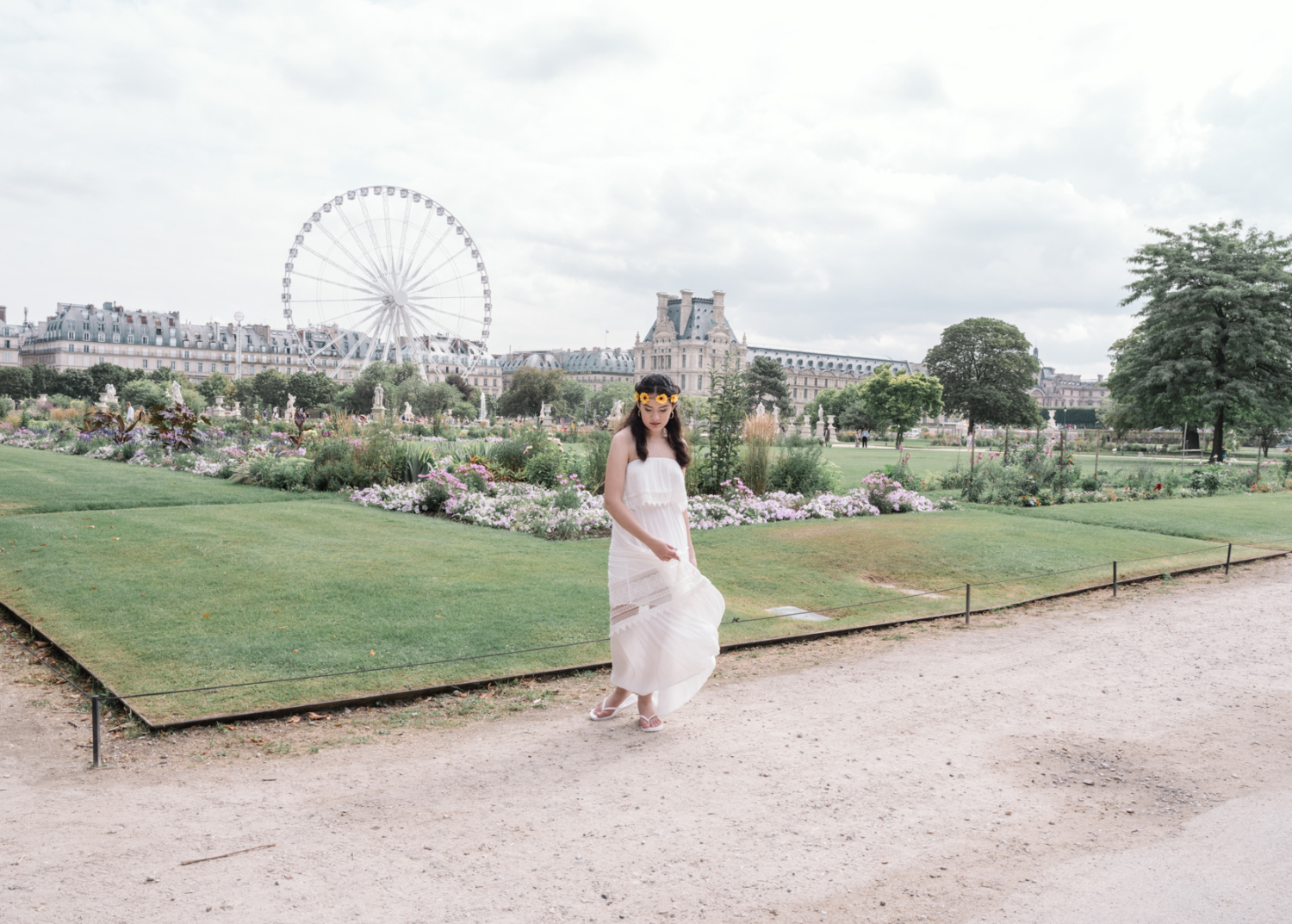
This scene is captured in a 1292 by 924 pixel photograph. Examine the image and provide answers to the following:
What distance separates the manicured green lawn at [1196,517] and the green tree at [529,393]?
61.2 m

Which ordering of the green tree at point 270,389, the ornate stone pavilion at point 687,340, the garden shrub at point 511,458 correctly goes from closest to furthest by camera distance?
the garden shrub at point 511,458 → the green tree at point 270,389 → the ornate stone pavilion at point 687,340

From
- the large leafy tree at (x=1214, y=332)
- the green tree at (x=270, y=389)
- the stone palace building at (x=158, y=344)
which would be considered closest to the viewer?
the large leafy tree at (x=1214, y=332)

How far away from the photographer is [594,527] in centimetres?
1102

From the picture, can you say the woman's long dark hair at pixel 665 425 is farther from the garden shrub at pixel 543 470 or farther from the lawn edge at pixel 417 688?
the garden shrub at pixel 543 470

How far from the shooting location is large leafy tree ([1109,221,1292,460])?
26.7 metres

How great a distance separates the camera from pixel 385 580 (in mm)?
7441

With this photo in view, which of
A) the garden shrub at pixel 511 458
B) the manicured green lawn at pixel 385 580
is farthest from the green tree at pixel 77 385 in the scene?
the manicured green lawn at pixel 385 580

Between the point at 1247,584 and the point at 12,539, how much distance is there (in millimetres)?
12255

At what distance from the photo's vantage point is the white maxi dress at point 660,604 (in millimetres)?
4227

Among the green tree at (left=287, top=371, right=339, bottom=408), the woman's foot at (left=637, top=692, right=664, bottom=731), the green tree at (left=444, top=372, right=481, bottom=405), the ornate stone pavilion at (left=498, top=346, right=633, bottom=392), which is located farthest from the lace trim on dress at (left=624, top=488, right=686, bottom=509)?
the ornate stone pavilion at (left=498, top=346, right=633, bottom=392)

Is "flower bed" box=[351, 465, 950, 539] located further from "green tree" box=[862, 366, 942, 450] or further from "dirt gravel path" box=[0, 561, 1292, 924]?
"green tree" box=[862, 366, 942, 450]

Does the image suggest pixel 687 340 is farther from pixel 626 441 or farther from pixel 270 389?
pixel 626 441

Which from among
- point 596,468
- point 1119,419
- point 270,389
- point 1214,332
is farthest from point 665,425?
point 270,389

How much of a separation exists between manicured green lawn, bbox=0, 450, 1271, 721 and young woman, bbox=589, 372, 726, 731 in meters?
1.25
